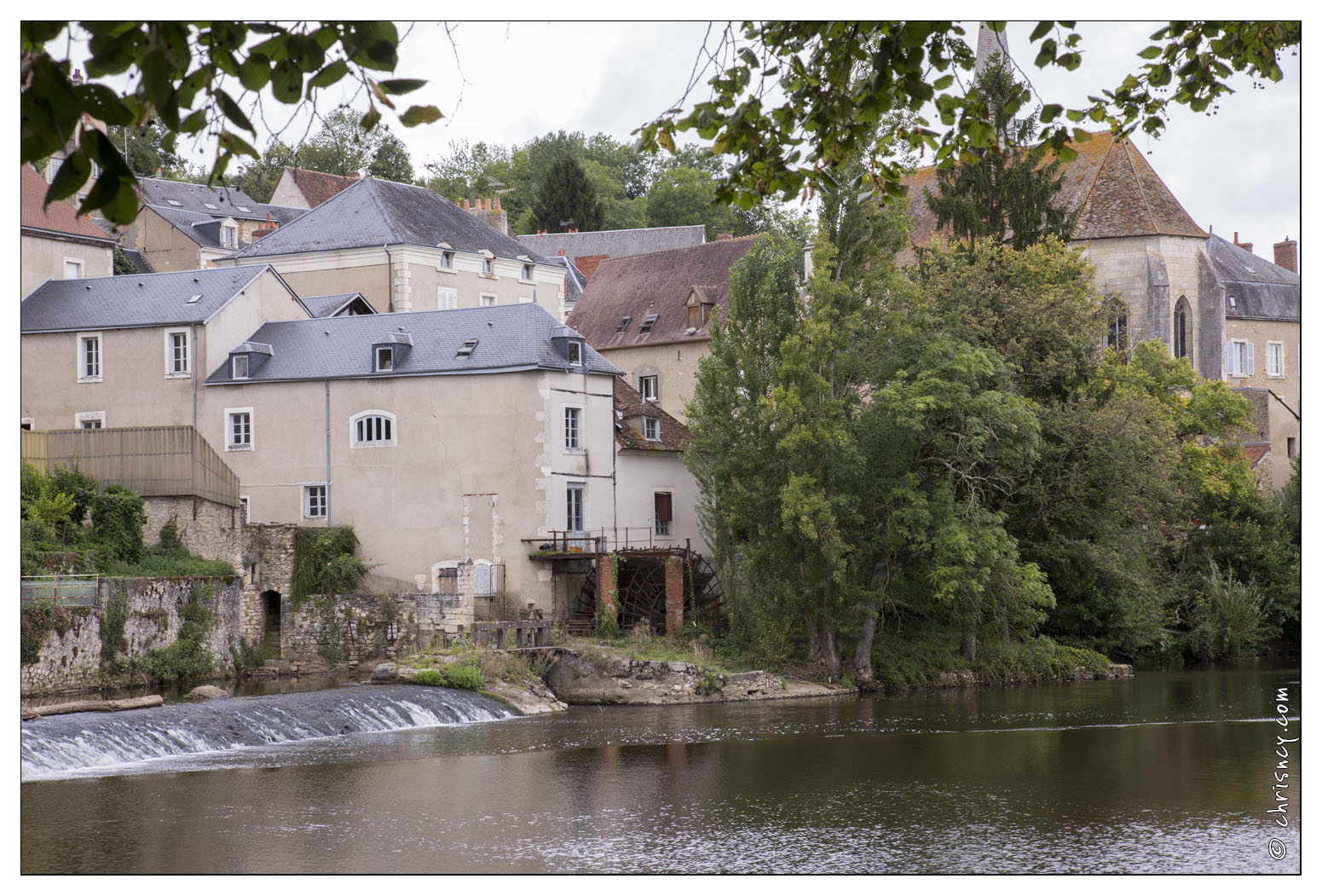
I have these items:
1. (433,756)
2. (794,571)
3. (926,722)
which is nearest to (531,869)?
(433,756)

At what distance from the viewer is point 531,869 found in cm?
1241

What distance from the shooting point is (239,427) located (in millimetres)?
33844

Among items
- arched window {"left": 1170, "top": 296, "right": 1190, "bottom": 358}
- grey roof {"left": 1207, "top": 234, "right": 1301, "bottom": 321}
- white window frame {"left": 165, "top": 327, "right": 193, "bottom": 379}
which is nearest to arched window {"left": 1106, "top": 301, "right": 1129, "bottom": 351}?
arched window {"left": 1170, "top": 296, "right": 1190, "bottom": 358}

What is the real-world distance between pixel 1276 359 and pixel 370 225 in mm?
32297

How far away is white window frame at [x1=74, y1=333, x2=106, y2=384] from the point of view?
33438 millimetres

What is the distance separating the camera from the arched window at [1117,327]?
119 feet

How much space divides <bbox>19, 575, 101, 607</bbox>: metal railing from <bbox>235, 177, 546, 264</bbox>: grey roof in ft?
61.0

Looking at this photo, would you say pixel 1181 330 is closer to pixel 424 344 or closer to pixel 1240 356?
pixel 1240 356

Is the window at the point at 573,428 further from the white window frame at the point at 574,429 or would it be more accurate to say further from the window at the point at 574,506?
the window at the point at 574,506

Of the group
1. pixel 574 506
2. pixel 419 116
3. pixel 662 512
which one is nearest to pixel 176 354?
pixel 574 506

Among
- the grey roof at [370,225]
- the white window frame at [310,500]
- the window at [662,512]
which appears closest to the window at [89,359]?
the white window frame at [310,500]

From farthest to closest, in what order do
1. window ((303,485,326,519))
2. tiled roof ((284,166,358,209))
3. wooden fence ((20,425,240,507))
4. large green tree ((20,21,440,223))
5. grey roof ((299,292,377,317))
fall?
tiled roof ((284,166,358,209)) < grey roof ((299,292,377,317)) < window ((303,485,326,519)) < wooden fence ((20,425,240,507)) < large green tree ((20,21,440,223))

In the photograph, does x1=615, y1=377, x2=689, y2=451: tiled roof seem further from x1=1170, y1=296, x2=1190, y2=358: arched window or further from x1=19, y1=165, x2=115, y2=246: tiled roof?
x1=1170, y1=296, x2=1190, y2=358: arched window

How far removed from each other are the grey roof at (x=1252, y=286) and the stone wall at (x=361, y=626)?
3304cm
